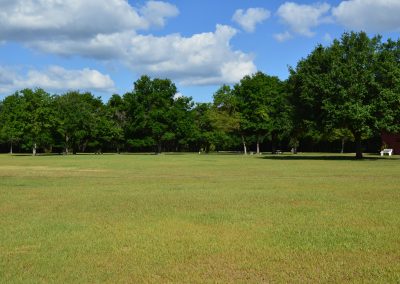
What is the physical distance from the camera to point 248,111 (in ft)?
270

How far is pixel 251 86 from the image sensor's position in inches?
3263

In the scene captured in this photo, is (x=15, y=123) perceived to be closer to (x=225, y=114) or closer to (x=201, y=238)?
(x=225, y=114)

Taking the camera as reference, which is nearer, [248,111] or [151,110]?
[248,111]

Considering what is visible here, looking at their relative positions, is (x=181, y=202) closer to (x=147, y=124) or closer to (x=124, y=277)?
(x=124, y=277)

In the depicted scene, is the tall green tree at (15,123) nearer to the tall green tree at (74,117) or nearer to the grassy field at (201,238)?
the tall green tree at (74,117)

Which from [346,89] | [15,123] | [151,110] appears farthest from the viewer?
[151,110]

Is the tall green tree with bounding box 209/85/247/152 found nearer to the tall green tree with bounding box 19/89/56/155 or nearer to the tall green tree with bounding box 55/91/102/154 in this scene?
the tall green tree with bounding box 55/91/102/154

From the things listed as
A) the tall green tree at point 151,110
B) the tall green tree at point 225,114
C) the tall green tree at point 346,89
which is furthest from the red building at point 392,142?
the tall green tree at point 151,110

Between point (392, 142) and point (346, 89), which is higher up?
point (346, 89)

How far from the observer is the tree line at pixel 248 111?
148 feet

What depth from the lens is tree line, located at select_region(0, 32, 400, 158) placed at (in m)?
45.0

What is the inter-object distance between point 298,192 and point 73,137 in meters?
78.6

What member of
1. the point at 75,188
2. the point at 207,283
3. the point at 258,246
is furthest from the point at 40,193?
the point at 207,283

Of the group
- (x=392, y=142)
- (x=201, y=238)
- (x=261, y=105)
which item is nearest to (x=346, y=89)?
(x=261, y=105)
